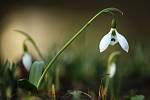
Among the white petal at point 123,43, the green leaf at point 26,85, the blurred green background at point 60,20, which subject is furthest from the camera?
the blurred green background at point 60,20

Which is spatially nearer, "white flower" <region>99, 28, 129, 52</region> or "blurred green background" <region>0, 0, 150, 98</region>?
"white flower" <region>99, 28, 129, 52</region>

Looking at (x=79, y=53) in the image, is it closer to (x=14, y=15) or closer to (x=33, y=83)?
(x=33, y=83)

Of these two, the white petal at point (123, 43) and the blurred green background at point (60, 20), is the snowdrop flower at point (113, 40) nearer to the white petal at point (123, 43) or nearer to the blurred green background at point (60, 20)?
the white petal at point (123, 43)

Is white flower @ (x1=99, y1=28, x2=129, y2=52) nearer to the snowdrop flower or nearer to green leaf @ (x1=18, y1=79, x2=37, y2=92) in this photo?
the snowdrop flower

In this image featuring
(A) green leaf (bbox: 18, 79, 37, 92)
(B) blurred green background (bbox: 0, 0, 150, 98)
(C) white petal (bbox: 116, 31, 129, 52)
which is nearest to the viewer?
(C) white petal (bbox: 116, 31, 129, 52)

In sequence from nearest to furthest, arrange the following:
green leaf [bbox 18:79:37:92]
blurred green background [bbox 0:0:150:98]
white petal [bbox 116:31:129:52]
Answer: white petal [bbox 116:31:129:52] < green leaf [bbox 18:79:37:92] < blurred green background [bbox 0:0:150:98]

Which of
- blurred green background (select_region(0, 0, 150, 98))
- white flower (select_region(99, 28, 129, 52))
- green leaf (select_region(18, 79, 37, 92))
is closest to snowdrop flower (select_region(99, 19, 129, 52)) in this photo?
white flower (select_region(99, 28, 129, 52))

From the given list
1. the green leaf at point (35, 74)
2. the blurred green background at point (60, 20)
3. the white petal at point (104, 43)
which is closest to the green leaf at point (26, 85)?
the green leaf at point (35, 74)

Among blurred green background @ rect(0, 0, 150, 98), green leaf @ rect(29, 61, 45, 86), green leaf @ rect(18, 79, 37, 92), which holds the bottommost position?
green leaf @ rect(18, 79, 37, 92)

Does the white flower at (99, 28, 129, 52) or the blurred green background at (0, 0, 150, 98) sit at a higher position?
the blurred green background at (0, 0, 150, 98)

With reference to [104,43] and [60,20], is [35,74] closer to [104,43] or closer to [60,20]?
[104,43]

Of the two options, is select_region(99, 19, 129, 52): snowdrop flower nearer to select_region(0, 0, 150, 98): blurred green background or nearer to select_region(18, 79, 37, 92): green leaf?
select_region(18, 79, 37, 92): green leaf
